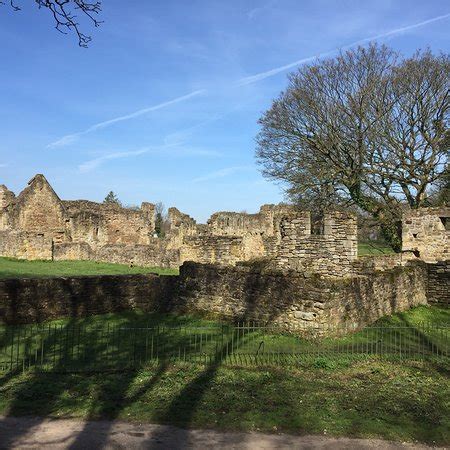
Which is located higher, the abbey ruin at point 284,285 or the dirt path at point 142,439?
the abbey ruin at point 284,285

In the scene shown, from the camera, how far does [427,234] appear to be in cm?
2211

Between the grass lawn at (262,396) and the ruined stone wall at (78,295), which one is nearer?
the grass lawn at (262,396)

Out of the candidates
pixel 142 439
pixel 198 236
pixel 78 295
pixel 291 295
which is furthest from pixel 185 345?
pixel 198 236

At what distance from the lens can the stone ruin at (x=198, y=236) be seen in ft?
46.1

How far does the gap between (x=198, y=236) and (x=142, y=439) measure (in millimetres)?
12460

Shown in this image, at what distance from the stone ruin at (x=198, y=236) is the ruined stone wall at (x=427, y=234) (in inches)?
1.6

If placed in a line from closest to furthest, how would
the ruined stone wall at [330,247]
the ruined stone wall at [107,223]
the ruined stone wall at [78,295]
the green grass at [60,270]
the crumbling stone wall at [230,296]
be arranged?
the crumbling stone wall at [230,296]
the ruined stone wall at [78,295]
the ruined stone wall at [330,247]
the green grass at [60,270]
the ruined stone wall at [107,223]

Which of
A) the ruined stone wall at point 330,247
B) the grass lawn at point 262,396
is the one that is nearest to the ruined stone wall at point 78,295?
the grass lawn at point 262,396

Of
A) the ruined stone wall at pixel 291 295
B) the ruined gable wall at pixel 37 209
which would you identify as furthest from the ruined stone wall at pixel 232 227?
the ruined stone wall at pixel 291 295

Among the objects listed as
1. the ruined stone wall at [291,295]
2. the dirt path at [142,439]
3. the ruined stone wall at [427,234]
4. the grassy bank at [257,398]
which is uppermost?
the ruined stone wall at [427,234]

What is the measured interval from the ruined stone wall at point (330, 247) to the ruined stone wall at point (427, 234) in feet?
28.4

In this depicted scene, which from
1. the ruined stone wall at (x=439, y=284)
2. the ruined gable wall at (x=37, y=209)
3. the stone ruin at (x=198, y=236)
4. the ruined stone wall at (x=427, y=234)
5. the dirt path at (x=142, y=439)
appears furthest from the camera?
the ruined gable wall at (x=37, y=209)

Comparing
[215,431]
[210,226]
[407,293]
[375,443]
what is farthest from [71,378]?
[210,226]

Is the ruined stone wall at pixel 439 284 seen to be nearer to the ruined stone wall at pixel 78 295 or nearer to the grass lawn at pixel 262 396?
the grass lawn at pixel 262 396
